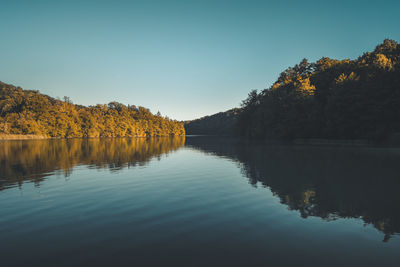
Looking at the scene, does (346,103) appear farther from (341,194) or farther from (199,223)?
(199,223)

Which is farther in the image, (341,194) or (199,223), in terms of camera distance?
(341,194)

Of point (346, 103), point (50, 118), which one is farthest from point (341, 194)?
Result: point (50, 118)

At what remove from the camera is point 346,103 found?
54.0 metres

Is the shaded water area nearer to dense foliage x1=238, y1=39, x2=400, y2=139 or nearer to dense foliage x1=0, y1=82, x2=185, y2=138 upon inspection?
dense foliage x1=238, y1=39, x2=400, y2=139

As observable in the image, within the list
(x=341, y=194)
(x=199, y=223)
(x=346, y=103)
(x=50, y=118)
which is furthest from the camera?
(x=50, y=118)

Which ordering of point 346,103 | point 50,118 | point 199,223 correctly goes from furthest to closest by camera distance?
point 50,118, point 346,103, point 199,223

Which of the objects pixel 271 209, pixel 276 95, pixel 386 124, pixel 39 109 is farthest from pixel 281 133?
pixel 39 109


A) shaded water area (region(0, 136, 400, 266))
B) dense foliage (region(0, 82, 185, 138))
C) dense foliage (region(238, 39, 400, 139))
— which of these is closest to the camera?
shaded water area (region(0, 136, 400, 266))

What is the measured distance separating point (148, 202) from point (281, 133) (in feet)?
231

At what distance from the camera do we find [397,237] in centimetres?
715

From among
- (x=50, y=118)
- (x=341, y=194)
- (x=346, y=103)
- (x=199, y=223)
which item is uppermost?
(x=50, y=118)

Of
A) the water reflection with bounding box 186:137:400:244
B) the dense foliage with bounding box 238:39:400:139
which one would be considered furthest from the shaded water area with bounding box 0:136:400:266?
the dense foliage with bounding box 238:39:400:139

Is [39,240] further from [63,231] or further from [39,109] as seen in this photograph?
[39,109]

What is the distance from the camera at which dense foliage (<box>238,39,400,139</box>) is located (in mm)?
50434
